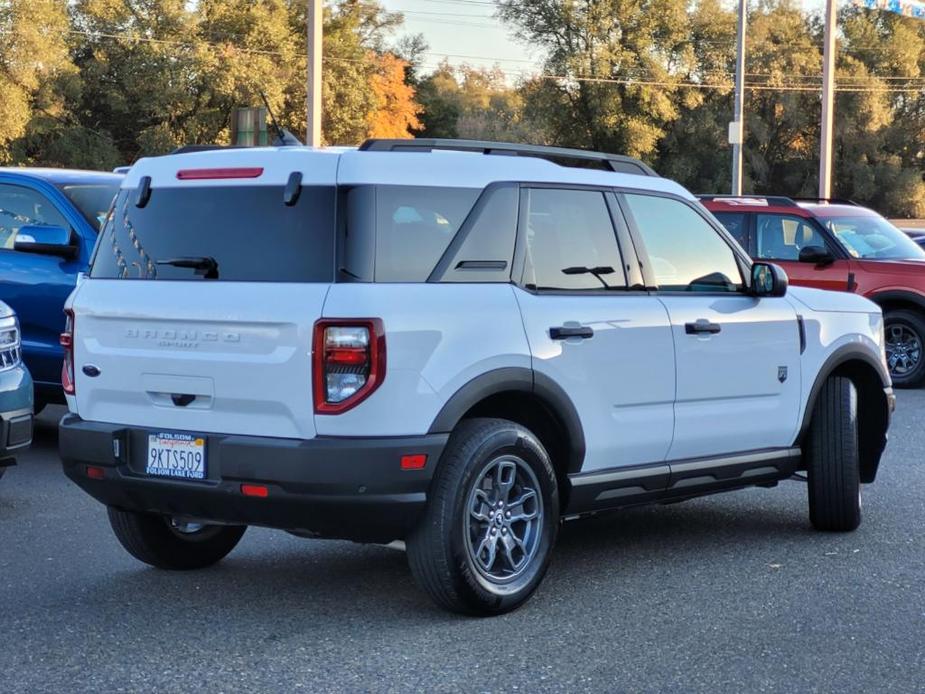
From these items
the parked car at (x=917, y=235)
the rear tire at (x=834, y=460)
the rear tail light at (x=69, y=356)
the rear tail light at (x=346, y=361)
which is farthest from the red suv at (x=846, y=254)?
the rear tail light at (x=346, y=361)

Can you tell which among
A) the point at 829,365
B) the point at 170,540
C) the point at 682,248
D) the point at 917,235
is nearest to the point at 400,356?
the point at 170,540

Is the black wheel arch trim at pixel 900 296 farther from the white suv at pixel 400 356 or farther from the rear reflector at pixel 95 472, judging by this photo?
the rear reflector at pixel 95 472

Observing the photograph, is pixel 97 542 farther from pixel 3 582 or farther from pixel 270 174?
pixel 270 174

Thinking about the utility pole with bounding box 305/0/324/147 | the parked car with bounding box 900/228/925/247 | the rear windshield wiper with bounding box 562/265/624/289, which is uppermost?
the utility pole with bounding box 305/0/324/147

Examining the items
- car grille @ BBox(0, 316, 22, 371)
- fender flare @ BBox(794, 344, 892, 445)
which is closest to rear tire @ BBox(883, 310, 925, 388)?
fender flare @ BBox(794, 344, 892, 445)

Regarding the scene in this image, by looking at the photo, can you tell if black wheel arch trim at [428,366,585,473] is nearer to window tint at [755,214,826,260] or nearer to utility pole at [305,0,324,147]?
window tint at [755,214,826,260]

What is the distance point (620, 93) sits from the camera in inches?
2552

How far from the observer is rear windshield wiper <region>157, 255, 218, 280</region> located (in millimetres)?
5727

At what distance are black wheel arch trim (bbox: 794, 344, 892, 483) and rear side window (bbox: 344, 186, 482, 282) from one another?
2.56 m

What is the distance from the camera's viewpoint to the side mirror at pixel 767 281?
7.09 meters

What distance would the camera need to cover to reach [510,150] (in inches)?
248

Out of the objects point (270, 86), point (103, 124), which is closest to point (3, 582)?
point (270, 86)

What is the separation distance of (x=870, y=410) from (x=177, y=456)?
13.6 feet

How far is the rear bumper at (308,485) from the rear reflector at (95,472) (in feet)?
0.39
